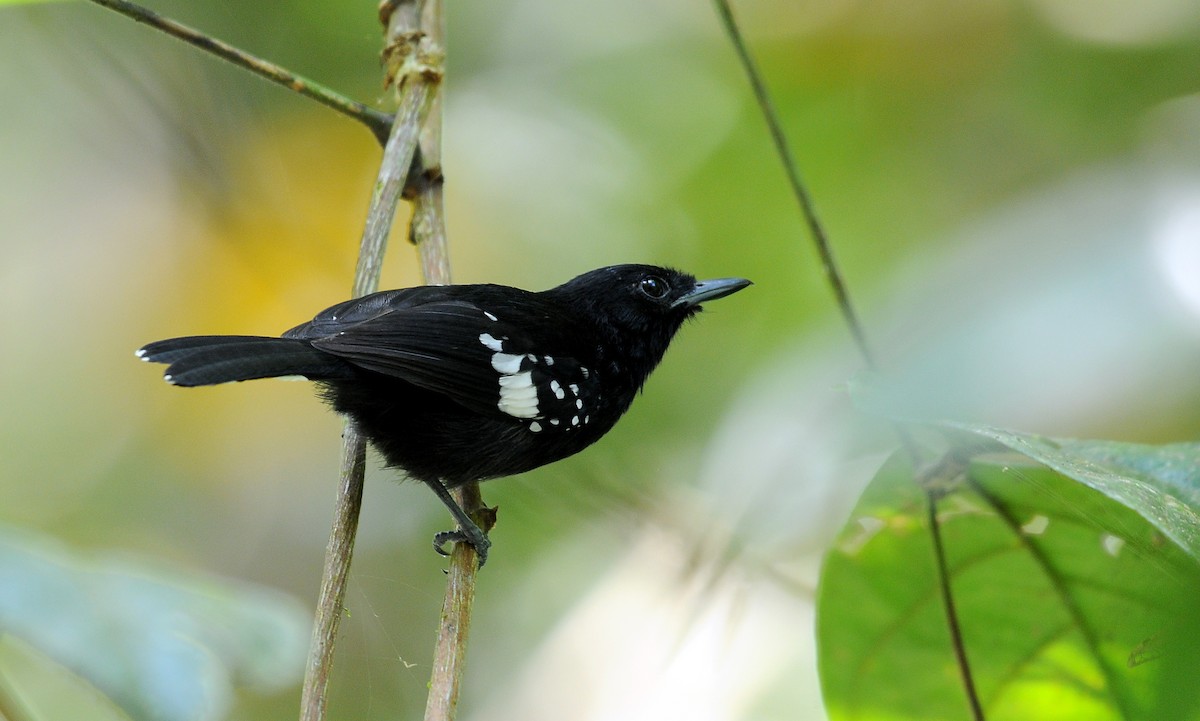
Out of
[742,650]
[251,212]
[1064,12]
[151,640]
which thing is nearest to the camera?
[151,640]

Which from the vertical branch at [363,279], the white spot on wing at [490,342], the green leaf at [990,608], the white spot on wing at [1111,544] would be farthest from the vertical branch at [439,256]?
the white spot on wing at [1111,544]

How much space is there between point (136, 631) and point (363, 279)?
128cm

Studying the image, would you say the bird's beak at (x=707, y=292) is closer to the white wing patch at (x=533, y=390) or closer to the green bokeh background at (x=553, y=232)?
the green bokeh background at (x=553, y=232)

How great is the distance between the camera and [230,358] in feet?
6.97

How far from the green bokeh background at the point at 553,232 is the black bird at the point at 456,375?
725mm

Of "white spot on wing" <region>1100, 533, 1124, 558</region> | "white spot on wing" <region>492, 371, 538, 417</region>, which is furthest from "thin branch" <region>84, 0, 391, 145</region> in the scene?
"white spot on wing" <region>1100, 533, 1124, 558</region>

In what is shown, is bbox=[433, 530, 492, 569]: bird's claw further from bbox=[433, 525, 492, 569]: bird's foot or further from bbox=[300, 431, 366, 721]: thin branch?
bbox=[300, 431, 366, 721]: thin branch

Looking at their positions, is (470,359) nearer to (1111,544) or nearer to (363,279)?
(363,279)

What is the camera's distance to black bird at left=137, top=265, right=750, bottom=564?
8.03ft

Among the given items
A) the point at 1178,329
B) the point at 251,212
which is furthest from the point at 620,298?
the point at 251,212

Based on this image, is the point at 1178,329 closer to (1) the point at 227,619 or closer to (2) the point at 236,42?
(1) the point at 227,619

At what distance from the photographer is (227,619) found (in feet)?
5.02

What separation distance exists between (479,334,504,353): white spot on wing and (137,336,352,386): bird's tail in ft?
1.46

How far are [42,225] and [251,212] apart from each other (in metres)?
1.37
